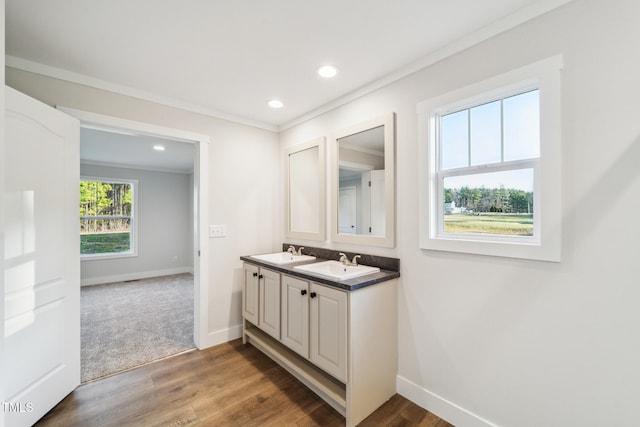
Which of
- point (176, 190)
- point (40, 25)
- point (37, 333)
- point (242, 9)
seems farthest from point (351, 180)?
point (176, 190)

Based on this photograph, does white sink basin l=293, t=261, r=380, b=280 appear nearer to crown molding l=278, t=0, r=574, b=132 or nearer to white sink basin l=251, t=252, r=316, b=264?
white sink basin l=251, t=252, r=316, b=264

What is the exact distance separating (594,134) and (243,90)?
2.37 m

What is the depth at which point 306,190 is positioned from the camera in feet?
9.77

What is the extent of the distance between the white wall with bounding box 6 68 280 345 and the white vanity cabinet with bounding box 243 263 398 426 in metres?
0.97

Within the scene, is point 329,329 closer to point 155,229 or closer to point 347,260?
point 347,260

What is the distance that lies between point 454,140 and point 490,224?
2.00 ft

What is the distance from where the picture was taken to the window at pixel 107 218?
5383 millimetres

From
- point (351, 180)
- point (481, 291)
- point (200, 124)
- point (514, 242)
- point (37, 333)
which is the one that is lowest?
point (37, 333)

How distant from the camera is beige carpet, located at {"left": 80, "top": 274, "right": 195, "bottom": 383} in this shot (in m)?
2.56

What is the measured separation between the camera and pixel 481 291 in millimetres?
1651

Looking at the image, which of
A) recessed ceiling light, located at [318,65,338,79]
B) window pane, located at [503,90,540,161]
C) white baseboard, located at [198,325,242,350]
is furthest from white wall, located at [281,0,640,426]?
white baseboard, located at [198,325,242,350]

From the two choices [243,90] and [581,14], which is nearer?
[581,14]

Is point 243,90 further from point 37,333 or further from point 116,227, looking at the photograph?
point 116,227

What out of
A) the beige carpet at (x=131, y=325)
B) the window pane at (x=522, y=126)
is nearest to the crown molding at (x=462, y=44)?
the window pane at (x=522, y=126)
